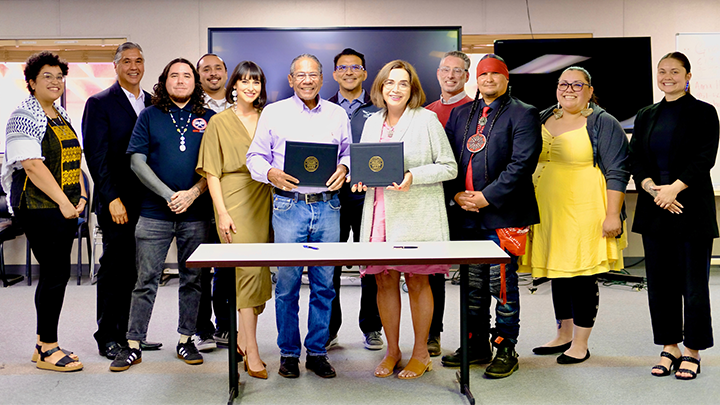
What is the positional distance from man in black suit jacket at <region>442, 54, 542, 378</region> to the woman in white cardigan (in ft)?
0.54

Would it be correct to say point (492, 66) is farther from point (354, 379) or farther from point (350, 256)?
point (354, 379)

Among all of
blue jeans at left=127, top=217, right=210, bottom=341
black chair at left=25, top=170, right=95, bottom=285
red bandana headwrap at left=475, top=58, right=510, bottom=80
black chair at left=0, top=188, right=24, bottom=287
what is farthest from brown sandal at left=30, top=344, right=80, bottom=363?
red bandana headwrap at left=475, top=58, right=510, bottom=80

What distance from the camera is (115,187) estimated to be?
10.0 ft

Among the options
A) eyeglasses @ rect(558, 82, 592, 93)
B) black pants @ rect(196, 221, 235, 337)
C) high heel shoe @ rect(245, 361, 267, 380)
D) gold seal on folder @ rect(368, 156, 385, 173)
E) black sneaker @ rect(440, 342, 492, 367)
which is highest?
eyeglasses @ rect(558, 82, 592, 93)

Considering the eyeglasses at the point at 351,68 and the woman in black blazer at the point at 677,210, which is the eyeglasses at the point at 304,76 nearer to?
the eyeglasses at the point at 351,68

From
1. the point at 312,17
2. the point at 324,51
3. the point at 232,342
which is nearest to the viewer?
the point at 232,342

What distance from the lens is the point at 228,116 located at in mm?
2910

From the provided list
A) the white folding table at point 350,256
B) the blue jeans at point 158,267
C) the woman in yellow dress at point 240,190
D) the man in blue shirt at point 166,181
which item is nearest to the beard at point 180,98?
the man in blue shirt at point 166,181

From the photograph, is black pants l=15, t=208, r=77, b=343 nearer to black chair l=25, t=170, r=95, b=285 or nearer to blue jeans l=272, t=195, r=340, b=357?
blue jeans l=272, t=195, r=340, b=357

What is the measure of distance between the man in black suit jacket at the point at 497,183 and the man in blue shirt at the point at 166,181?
1313 mm

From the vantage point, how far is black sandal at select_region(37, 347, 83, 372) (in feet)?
9.78

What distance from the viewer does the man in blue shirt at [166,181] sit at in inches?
116

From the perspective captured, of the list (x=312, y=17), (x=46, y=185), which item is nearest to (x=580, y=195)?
(x=46, y=185)

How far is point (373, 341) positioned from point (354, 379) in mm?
534
